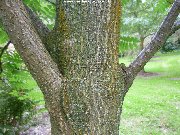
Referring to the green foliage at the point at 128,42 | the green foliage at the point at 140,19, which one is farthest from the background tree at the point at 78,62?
the green foliage at the point at 140,19

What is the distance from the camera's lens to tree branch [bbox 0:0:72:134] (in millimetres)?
1101

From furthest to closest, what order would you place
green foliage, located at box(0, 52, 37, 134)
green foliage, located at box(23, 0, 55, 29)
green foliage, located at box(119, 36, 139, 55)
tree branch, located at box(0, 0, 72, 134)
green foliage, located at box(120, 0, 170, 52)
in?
green foliage, located at box(120, 0, 170, 52)
green foliage, located at box(0, 52, 37, 134)
green foliage, located at box(23, 0, 55, 29)
green foliage, located at box(119, 36, 139, 55)
tree branch, located at box(0, 0, 72, 134)

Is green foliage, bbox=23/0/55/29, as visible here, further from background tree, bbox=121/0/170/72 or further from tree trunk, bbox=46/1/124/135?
background tree, bbox=121/0/170/72

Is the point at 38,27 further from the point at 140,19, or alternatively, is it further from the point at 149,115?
the point at 140,19

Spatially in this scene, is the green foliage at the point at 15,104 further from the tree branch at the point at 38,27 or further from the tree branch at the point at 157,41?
the tree branch at the point at 157,41

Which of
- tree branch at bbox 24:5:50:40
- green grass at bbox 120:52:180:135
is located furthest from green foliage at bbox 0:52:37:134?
green grass at bbox 120:52:180:135

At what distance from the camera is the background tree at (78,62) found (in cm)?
112

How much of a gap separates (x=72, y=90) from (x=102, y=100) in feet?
0.41

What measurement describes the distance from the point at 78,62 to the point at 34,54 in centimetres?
17

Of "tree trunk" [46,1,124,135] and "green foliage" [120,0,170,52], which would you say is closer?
"tree trunk" [46,1,124,135]

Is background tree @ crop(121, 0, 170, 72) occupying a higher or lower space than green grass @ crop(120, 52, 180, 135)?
higher

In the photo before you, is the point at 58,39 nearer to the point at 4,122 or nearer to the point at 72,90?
the point at 72,90

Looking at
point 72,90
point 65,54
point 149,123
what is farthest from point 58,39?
point 149,123

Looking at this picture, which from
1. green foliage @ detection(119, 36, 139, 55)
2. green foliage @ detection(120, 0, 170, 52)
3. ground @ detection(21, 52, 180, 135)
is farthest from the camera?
green foliage @ detection(120, 0, 170, 52)
